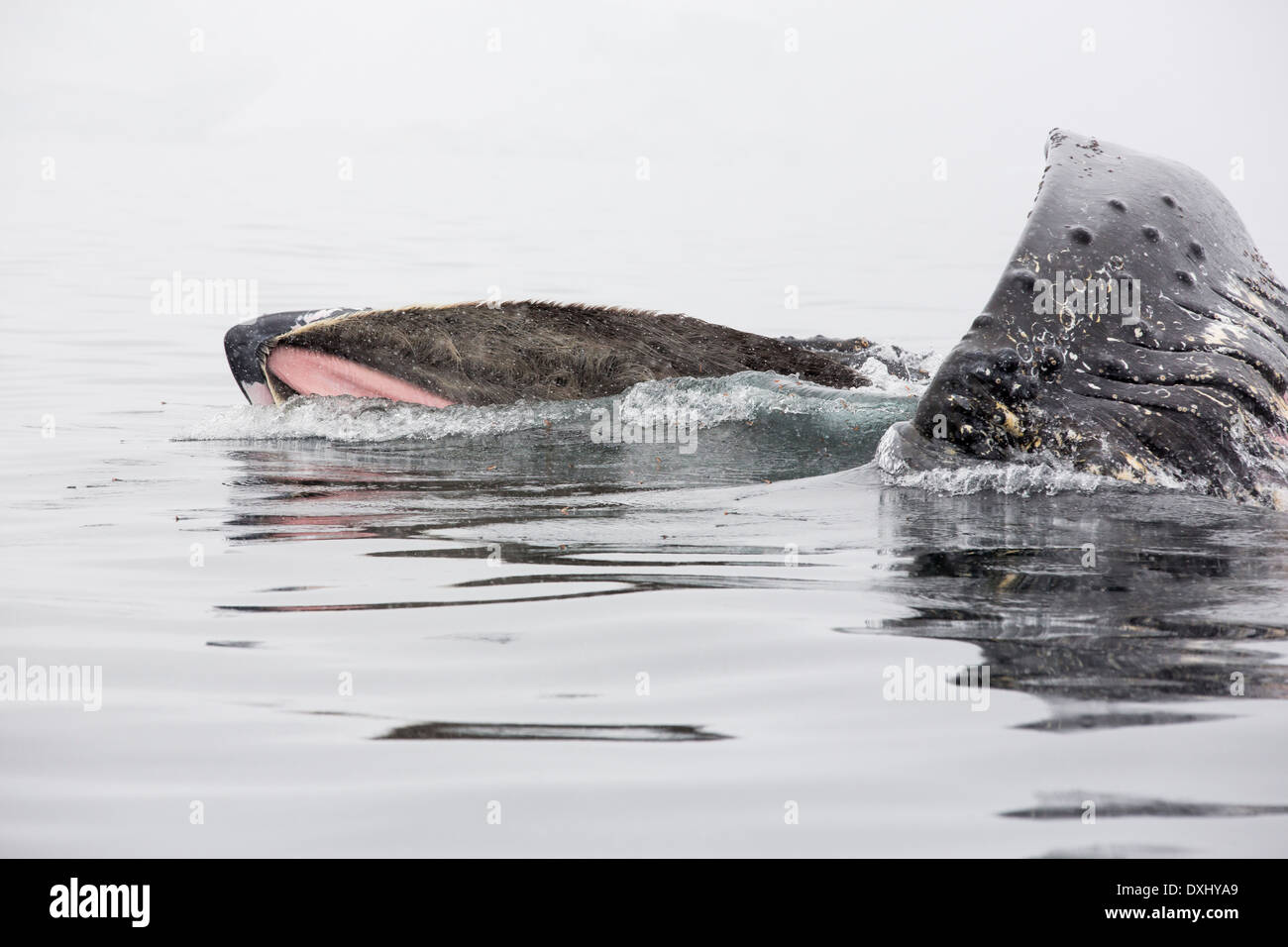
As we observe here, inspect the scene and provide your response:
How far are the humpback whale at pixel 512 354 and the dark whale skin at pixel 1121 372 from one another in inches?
76.1

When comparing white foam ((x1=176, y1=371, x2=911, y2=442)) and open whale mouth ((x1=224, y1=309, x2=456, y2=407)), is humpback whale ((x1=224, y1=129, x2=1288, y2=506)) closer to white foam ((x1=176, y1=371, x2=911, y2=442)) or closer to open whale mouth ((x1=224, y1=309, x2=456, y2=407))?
white foam ((x1=176, y1=371, x2=911, y2=442))

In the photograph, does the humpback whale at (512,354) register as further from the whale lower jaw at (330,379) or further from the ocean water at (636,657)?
the ocean water at (636,657)

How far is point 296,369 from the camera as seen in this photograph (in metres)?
7.81

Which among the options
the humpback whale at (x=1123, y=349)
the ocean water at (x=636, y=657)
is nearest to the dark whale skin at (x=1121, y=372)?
the humpback whale at (x=1123, y=349)

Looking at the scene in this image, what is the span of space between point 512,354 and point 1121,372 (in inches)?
136

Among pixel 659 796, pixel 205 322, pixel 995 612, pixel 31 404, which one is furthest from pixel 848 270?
pixel 659 796

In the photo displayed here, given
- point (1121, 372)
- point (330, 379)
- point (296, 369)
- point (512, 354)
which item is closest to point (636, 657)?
point (1121, 372)

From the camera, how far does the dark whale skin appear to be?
5.29 m

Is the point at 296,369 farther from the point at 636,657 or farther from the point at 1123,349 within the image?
the point at 636,657

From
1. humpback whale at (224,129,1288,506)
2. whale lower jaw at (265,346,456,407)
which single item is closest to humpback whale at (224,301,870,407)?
whale lower jaw at (265,346,456,407)

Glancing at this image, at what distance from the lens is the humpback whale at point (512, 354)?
7.52 m

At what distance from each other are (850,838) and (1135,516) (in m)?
2.97

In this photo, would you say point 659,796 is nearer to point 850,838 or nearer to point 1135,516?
point 850,838

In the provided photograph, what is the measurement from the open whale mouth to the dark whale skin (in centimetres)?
304
